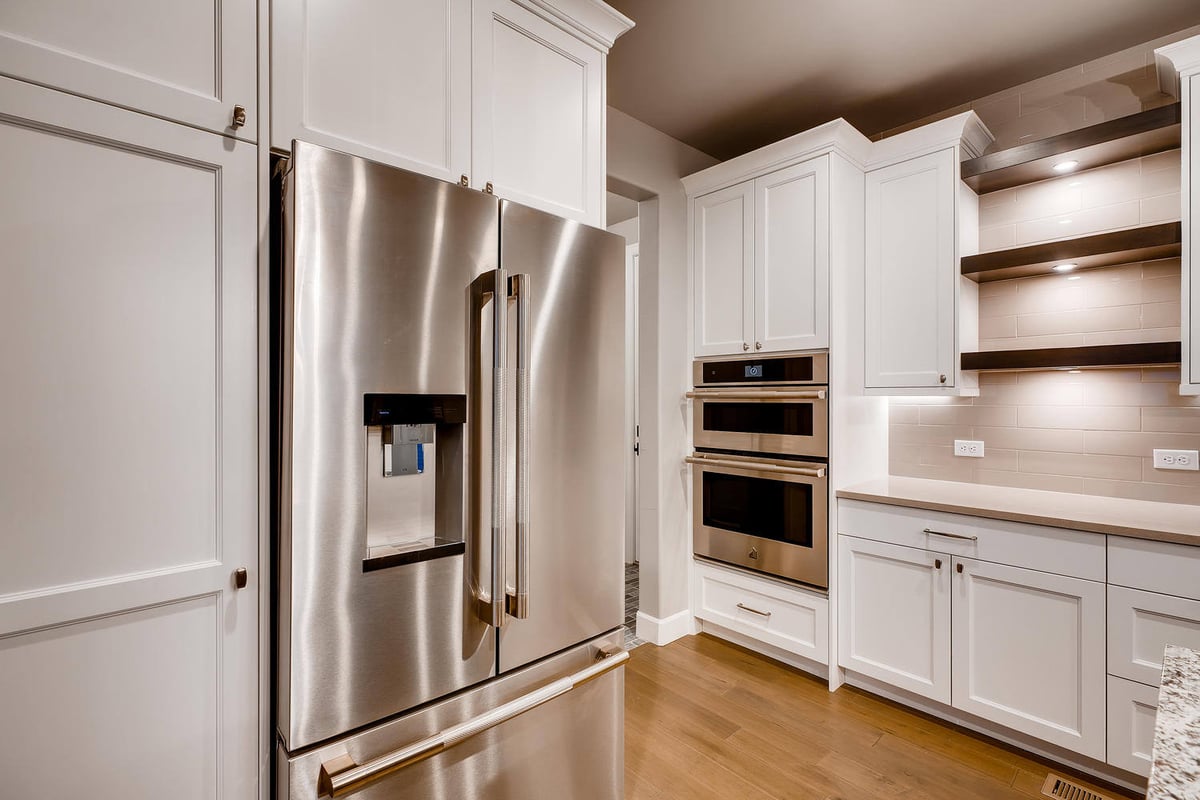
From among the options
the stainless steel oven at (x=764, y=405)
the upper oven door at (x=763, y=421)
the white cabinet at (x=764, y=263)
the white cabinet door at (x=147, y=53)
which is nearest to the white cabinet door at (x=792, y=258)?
the white cabinet at (x=764, y=263)

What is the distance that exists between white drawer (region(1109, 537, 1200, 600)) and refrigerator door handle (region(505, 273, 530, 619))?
77.0 inches

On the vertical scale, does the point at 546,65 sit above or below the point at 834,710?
above

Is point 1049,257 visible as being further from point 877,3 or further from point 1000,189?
point 877,3

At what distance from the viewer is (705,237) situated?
3.01 metres

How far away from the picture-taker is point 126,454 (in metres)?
0.98

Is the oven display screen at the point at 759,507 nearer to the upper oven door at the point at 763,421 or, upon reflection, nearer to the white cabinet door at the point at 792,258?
the upper oven door at the point at 763,421

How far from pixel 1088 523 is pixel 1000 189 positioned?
1.58 metres

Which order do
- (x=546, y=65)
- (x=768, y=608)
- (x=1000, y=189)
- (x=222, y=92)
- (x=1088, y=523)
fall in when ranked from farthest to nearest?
(x=768, y=608) → (x=1000, y=189) → (x=1088, y=523) → (x=546, y=65) → (x=222, y=92)

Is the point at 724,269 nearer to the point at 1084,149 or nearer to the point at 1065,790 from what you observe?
the point at 1084,149

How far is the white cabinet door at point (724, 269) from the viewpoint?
281 cm

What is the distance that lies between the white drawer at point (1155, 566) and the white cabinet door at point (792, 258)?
1.24m

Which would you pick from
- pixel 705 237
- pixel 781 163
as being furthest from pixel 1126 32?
pixel 705 237

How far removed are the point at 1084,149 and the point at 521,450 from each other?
2.51 meters

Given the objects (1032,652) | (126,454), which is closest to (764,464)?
(1032,652)
